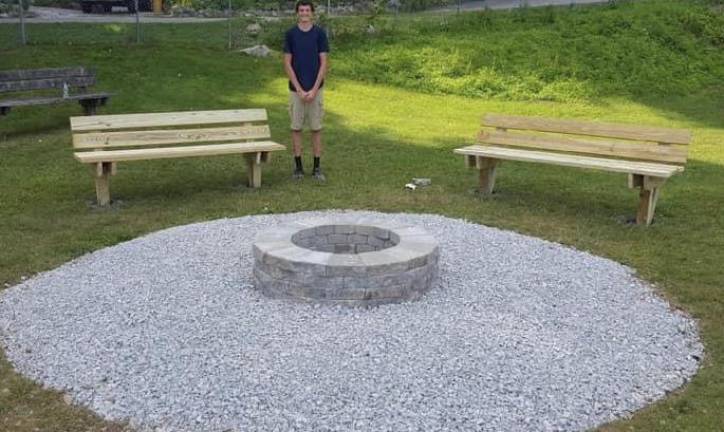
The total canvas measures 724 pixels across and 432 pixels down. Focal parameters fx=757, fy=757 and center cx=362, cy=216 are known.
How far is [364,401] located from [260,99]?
11023 mm

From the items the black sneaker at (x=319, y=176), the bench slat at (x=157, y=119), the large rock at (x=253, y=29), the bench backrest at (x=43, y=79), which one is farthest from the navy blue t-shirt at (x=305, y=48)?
the large rock at (x=253, y=29)

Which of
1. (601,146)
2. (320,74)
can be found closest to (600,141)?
(601,146)

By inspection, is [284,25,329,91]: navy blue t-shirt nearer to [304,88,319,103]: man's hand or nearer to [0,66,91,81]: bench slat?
[304,88,319,103]: man's hand

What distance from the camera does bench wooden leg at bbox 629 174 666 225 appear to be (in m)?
7.61

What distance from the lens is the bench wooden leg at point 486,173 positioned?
29.4ft

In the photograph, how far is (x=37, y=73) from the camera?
40.3 feet

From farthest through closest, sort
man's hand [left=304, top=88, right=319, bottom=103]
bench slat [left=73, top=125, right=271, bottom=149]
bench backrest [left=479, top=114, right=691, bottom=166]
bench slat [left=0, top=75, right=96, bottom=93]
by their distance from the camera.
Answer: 1. bench slat [left=0, top=75, right=96, bottom=93]
2. man's hand [left=304, top=88, right=319, bottom=103]
3. bench slat [left=73, top=125, right=271, bottom=149]
4. bench backrest [left=479, top=114, right=691, bottom=166]

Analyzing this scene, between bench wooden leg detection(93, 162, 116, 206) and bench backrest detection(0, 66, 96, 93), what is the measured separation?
15.1 ft

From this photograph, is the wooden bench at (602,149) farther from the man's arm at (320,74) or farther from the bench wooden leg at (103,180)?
the bench wooden leg at (103,180)

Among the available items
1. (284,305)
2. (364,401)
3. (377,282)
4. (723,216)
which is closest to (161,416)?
(364,401)

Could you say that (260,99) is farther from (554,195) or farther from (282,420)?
(282,420)

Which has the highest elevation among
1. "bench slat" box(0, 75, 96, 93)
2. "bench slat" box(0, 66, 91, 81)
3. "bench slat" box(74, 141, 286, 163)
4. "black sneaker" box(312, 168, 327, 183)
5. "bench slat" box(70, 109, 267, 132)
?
"bench slat" box(0, 66, 91, 81)

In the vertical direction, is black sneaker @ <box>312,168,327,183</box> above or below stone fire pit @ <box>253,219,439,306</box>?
below

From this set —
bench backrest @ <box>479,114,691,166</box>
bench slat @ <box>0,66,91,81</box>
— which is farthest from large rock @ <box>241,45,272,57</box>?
bench backrest @ <box>479,114,691,166</box>
